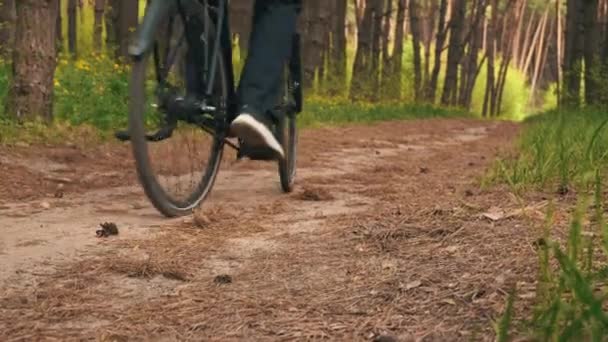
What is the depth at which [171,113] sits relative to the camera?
3.68 m

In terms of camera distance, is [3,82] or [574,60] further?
[574,60]

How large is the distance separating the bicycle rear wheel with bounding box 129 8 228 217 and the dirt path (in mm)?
126

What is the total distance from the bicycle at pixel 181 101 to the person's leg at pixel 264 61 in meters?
0.14

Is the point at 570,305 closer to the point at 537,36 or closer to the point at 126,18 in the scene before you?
the point at 126,18

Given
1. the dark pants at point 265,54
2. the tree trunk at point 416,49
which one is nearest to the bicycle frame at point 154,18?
the dark pants at point 265,54

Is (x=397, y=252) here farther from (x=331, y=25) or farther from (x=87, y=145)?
(x=331, y=25)

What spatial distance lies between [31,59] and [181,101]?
12.0 feet

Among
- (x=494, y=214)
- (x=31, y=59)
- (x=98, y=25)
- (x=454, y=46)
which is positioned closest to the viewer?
(x=494, y=214)

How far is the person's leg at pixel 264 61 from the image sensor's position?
12.3 ft

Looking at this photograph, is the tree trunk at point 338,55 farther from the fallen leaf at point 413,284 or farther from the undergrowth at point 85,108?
the fallen leaf at point 413,284

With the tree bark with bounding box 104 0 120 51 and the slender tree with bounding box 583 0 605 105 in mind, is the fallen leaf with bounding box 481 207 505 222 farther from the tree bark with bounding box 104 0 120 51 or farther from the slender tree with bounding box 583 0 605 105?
the tree bark with bounding box 104 0 120 51

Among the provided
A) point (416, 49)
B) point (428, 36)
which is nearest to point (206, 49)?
point (416, 49)

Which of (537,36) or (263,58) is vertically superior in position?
(537,36)

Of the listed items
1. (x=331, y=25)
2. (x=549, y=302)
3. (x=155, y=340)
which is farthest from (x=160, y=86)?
(x=331, y=25)
